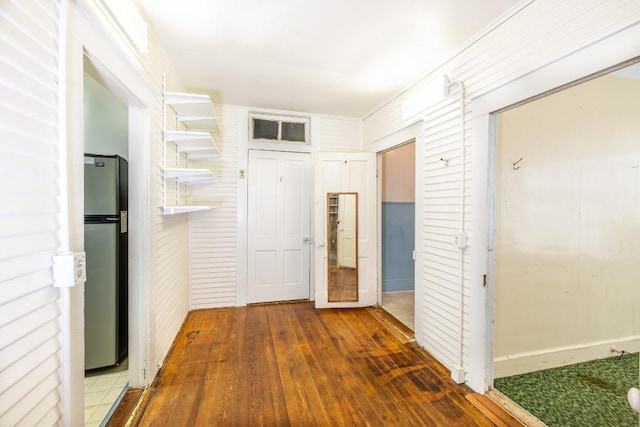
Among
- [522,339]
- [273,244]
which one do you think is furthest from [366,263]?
[522,339]

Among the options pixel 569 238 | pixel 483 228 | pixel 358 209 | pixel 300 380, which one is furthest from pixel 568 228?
pixel 300 380

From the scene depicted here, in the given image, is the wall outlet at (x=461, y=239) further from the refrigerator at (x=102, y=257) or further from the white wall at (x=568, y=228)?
the refrigerator at (x=102, y=257)

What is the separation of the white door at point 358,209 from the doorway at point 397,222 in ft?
2.68

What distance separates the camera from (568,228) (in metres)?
2.41

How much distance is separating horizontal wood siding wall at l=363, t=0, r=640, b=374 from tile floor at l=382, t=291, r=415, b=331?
0.73 metres

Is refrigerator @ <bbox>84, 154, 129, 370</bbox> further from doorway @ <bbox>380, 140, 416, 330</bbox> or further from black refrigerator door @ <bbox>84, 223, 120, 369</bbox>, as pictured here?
doorway @ <bbox>380, 140, 416, 330</bbox>

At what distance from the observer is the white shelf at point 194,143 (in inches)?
89.7

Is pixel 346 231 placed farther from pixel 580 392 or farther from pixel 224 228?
pixel 580 392

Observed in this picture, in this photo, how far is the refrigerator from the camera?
2137 mm

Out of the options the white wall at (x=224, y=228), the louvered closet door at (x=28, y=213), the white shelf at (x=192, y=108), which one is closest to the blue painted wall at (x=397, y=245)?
the white wall at (x=224, y=228)

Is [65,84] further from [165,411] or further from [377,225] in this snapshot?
[377,225]

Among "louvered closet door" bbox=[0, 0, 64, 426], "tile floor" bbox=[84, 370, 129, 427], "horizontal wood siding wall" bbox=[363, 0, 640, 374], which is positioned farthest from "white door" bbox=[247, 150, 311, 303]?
"louvered closet door" bbox=[0, 0, 64, 426]

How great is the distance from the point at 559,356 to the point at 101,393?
12.3 feet

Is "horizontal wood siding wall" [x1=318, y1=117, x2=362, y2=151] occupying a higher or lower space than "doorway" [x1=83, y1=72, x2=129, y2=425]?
higher
